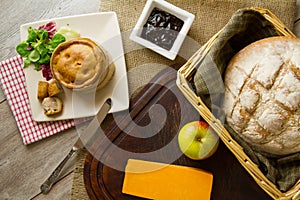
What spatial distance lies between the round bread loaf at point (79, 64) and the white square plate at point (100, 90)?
7 cm

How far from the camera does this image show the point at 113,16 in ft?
4.82

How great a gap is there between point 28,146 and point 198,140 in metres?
0.65

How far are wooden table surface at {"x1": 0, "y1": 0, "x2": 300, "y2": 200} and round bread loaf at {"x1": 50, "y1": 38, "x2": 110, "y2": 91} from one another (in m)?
0.21

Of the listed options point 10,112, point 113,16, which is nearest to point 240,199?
point 113,16

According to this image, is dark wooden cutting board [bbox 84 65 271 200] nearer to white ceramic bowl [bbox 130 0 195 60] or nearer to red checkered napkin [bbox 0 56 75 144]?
white ceramic bowl [bbox 130 0 195 60]

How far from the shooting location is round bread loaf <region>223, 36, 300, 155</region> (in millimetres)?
1099

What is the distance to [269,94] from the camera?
3.64 feet

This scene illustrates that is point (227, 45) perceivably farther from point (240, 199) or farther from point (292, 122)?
point (240, 199)

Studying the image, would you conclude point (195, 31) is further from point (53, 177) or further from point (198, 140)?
point (53, 177)

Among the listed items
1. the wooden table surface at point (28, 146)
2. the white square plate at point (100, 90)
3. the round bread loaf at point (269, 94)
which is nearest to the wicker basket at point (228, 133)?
the round bread loaf at point (269, 94)

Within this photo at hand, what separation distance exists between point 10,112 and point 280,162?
0.95m

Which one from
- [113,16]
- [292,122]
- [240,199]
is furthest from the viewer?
[113,16]

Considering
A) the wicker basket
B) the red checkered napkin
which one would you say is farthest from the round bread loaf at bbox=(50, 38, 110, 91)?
the wicker basket

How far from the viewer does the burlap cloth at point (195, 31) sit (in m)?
1.46
